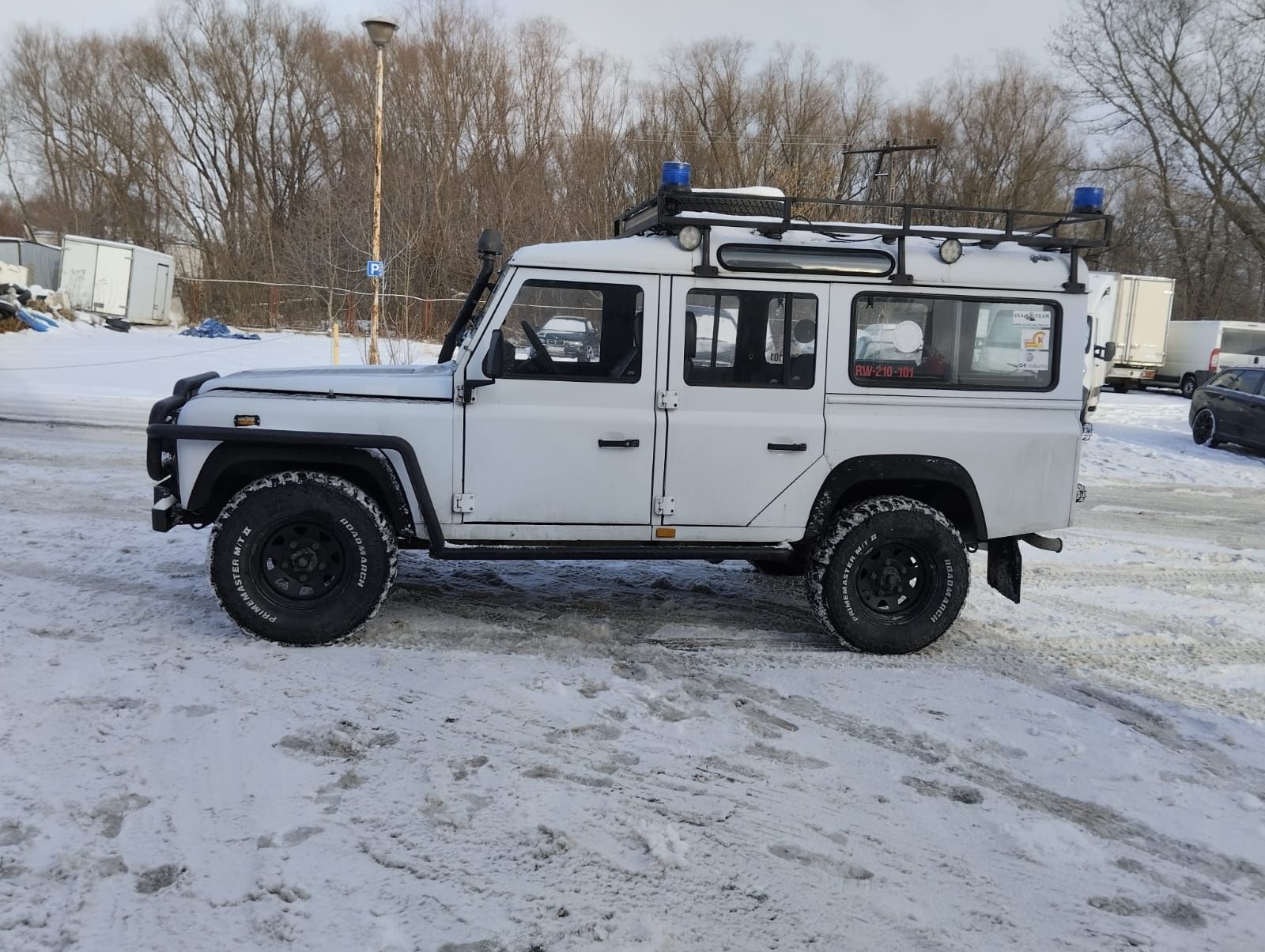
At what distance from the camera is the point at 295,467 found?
5.24 meters

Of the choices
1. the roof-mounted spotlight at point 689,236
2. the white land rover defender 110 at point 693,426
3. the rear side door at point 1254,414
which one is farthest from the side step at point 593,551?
the rear side door at point 1254,414

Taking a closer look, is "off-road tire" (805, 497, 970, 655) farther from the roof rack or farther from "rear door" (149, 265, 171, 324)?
"rear door" (149, 265, 171, 324)

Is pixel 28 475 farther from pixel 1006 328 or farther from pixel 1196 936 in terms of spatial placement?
pixel 1196 936

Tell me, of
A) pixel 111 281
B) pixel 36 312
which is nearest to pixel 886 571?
pixel 36 312

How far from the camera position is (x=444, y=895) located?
3135 mm

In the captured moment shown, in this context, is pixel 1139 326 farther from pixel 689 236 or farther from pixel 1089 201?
pixel 689 236

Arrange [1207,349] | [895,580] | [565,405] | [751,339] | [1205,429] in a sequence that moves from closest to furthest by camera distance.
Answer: [565,405] < [751,339] < [895,580] < [1205,429] < [1207,349]

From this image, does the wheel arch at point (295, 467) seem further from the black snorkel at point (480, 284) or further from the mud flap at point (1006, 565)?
the mud flap at point (1006, 565)

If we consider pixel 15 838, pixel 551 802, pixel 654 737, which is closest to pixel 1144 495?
pixel 654 737

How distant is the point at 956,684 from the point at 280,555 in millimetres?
3634

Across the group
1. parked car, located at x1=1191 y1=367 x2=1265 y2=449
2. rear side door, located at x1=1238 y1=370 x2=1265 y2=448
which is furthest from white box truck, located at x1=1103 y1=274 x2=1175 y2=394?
rear side door, located at x1=1238 y1=370 x2=1265 y2=448

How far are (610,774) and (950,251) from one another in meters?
3.35

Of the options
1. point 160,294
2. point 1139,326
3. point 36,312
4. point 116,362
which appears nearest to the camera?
point 116,362

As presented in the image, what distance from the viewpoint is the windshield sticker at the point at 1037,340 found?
18.1ft
